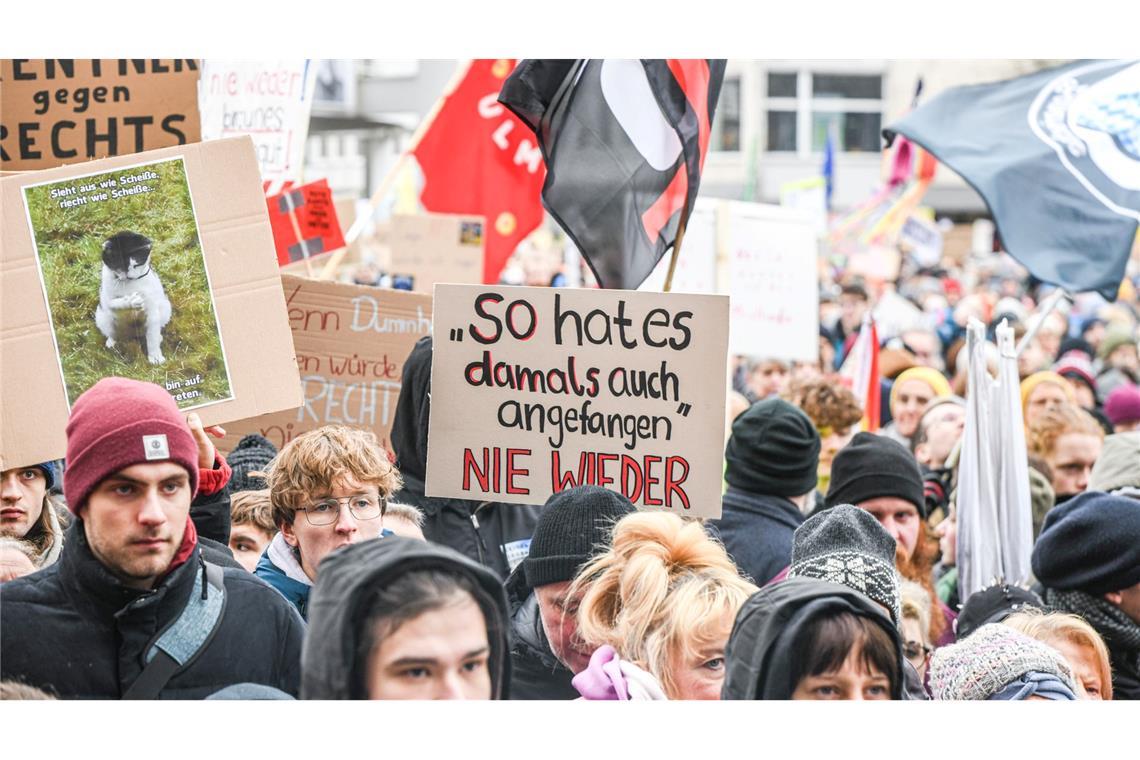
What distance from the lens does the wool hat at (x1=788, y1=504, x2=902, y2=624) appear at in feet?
10.5

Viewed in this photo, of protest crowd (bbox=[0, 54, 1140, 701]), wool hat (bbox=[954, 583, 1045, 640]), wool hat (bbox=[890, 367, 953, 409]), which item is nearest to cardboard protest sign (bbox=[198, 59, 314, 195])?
protest crowd (bbox=[0, 54, 1140, 701])

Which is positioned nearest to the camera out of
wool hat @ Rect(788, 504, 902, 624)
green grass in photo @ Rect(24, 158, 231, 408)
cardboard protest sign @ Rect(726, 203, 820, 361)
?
wool hat @ Rect(788, 504, 902, 624)


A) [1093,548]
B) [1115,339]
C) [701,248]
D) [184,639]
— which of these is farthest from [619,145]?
[1115,339]

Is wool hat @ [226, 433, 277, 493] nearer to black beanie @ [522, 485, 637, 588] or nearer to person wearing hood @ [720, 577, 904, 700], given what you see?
black beanie @ [522, 485, 637, 588]

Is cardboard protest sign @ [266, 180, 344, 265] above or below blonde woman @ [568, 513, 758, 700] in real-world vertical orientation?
above

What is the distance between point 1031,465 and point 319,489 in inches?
131

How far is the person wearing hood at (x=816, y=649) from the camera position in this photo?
2475mm

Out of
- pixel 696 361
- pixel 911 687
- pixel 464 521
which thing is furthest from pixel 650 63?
pixel 911 687

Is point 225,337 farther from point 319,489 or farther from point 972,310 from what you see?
point 972,310

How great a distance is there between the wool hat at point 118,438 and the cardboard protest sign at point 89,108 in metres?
2.48

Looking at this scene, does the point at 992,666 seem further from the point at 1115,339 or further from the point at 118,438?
the point at 1115,339

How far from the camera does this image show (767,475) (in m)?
4.78

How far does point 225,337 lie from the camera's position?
3.63 metres

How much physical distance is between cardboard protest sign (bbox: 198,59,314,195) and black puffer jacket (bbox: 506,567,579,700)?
3.74 meters
